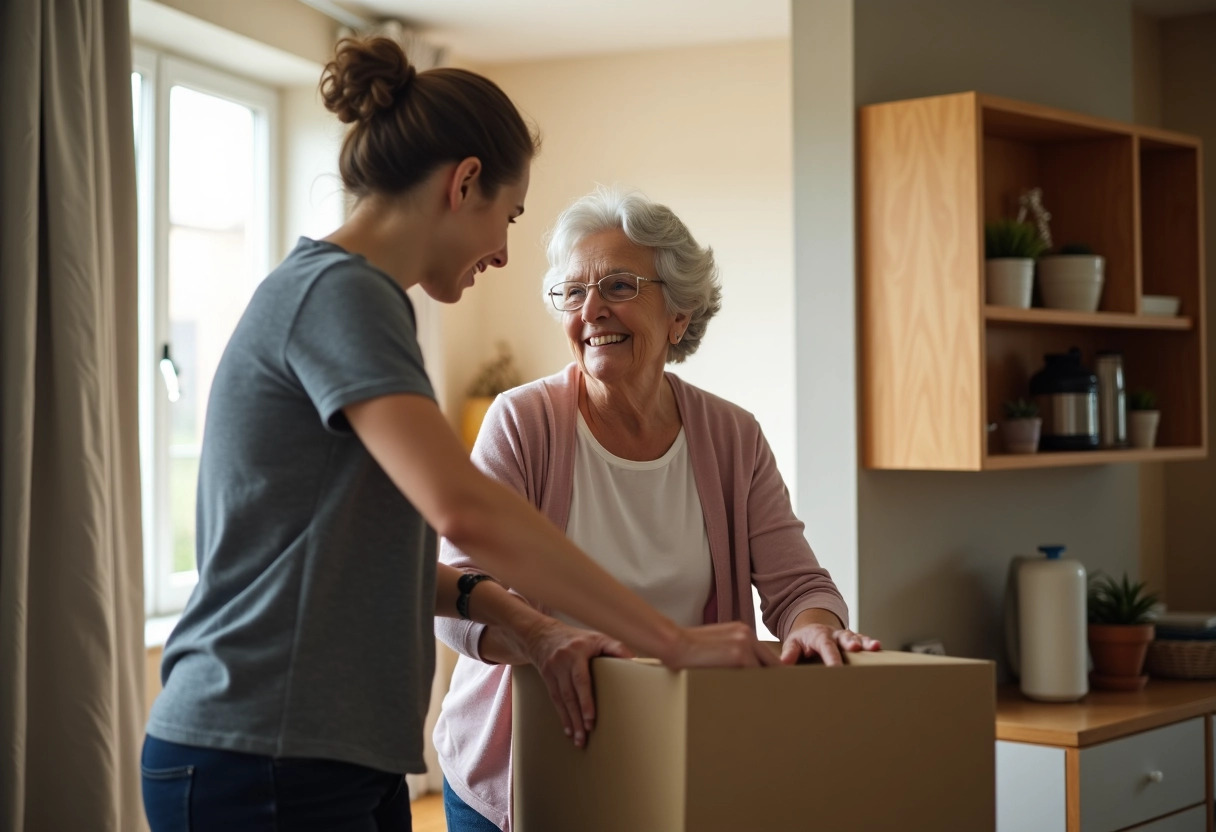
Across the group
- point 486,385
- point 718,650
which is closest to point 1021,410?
point 718,650

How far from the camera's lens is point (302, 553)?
1.09 meters

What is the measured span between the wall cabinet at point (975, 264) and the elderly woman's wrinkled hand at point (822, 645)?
141 centimetres

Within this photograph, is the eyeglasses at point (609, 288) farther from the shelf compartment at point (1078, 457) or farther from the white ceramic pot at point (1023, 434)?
the white ceramic pot at point (1023, 434)

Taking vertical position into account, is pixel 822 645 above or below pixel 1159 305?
below

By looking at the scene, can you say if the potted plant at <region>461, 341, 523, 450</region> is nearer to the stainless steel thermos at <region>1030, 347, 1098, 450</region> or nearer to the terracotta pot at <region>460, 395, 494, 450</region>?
the terracotta pot at <region>460, 395, 494, 450</region>

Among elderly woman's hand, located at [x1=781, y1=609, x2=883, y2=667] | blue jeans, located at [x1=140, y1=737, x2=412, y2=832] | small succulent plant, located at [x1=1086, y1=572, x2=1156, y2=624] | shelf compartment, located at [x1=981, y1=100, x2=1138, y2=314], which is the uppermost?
shelf compartment, located at [x1=981, y1=100, x2=1138, y2=314]

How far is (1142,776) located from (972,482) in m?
0.80

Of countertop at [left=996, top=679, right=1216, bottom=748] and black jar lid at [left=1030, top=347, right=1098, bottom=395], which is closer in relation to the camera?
countertop at [left=996, top=679, right=1216, bottom=748]

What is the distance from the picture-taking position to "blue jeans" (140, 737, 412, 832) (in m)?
1.09

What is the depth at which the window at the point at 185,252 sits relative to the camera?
12.9 feet

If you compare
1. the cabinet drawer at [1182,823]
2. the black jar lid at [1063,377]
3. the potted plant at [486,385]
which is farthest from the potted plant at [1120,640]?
the potted plant at [486,385]

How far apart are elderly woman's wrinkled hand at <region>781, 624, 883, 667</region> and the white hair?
1.99ft

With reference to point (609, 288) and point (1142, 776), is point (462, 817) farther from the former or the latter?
point (1142, 776)

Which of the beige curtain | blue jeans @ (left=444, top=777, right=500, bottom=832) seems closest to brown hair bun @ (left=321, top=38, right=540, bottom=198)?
blue jeans @ (left=444, top=777, right=500, bottom=832)
